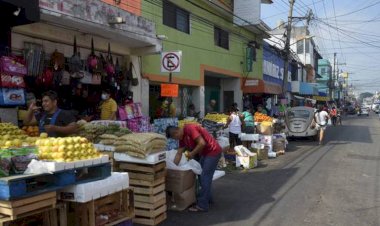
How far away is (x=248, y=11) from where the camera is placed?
23.8 metres

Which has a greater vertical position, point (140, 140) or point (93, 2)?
point (93, 2)

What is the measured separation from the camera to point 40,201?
464 cm

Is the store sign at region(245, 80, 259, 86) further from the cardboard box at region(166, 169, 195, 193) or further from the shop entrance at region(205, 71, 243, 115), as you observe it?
the cardboard box at region(166, 169, 195, 193)

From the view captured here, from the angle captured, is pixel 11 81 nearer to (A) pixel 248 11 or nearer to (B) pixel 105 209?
(B) pixel 105 209

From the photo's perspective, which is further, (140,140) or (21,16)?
(21,16)

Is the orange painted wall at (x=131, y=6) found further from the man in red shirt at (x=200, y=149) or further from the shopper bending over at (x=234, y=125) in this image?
the man in red shirt at (x=200, y=149)

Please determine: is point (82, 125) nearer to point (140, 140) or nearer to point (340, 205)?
point (140, 140)

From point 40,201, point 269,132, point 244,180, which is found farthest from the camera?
point 269,132

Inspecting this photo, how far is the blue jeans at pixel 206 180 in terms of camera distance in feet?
24.3

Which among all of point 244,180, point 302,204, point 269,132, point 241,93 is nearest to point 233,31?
point 241,93

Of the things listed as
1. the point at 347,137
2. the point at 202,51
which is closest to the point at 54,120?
the point at 202,51

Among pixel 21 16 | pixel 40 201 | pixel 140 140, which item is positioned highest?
pixel 21 16

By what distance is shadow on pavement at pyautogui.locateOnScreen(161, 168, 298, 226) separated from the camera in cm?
695

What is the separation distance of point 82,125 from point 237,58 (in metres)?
16.9
